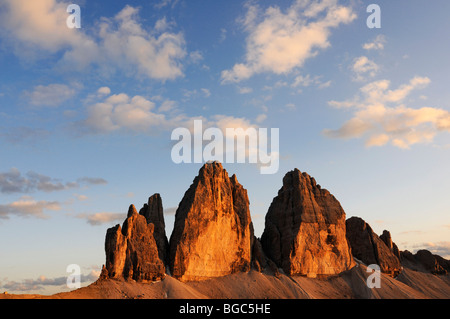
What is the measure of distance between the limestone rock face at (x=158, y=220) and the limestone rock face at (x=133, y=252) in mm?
5912

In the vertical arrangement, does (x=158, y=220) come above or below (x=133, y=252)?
above

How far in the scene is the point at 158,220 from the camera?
10962 centimetres

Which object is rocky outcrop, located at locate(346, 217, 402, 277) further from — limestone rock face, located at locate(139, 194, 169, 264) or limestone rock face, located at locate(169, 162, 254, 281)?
limestone rock face, located at locate(139, 194, 169, 264)

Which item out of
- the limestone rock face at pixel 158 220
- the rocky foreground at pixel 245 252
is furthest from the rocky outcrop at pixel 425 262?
the limestone rock face at pixel 158 220

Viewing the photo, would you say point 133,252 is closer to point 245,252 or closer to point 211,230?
point 211,230

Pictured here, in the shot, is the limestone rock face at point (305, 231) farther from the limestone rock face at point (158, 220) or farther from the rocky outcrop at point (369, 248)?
the limestone rock face at point (158, 220)

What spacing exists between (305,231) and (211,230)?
2872 cm

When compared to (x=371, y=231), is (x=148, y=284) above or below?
below

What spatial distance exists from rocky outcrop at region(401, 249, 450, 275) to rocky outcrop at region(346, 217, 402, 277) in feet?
51.3

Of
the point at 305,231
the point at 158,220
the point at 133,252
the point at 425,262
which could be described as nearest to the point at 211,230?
the point at 158,220
